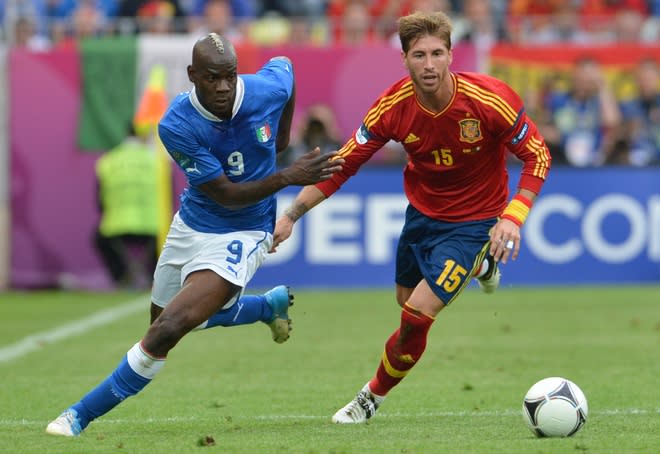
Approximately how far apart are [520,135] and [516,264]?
32.4 feet

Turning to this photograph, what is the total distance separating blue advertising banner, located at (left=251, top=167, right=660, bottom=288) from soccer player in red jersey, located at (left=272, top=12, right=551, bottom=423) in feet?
29.9

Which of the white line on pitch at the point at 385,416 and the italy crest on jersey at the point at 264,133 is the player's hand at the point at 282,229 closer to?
the italy crest on jersey at the point at 264,133

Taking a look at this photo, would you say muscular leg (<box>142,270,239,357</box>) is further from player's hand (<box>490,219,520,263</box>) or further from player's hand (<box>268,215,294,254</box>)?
player's hand (<box>490,219,520,263</box>)

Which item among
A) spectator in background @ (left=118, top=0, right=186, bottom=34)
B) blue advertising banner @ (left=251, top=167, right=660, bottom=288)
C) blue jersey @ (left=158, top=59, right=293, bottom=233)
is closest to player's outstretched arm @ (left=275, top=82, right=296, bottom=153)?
blue jersey @ (left=158, top=59, right=293, bottom=233)

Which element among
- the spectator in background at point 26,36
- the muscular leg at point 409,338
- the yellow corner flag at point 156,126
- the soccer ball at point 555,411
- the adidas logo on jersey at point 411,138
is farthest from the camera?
the spectator in background at point 26,36

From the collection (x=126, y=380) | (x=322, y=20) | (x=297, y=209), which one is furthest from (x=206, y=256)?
(x=322, y=20)

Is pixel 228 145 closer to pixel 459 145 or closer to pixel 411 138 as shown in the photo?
pixel 411 138

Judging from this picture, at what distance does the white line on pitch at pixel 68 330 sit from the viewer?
12.0 m

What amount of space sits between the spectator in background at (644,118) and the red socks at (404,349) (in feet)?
34.6

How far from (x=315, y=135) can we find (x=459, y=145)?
9.04 metres

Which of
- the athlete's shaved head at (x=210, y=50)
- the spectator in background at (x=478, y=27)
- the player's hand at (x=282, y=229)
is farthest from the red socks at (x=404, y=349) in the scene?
the spectator in background at (x=478, y=27)

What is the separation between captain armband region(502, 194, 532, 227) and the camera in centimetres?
741

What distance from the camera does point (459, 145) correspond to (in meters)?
7.85

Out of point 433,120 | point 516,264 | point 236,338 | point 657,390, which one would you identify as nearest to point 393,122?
point 433,120
